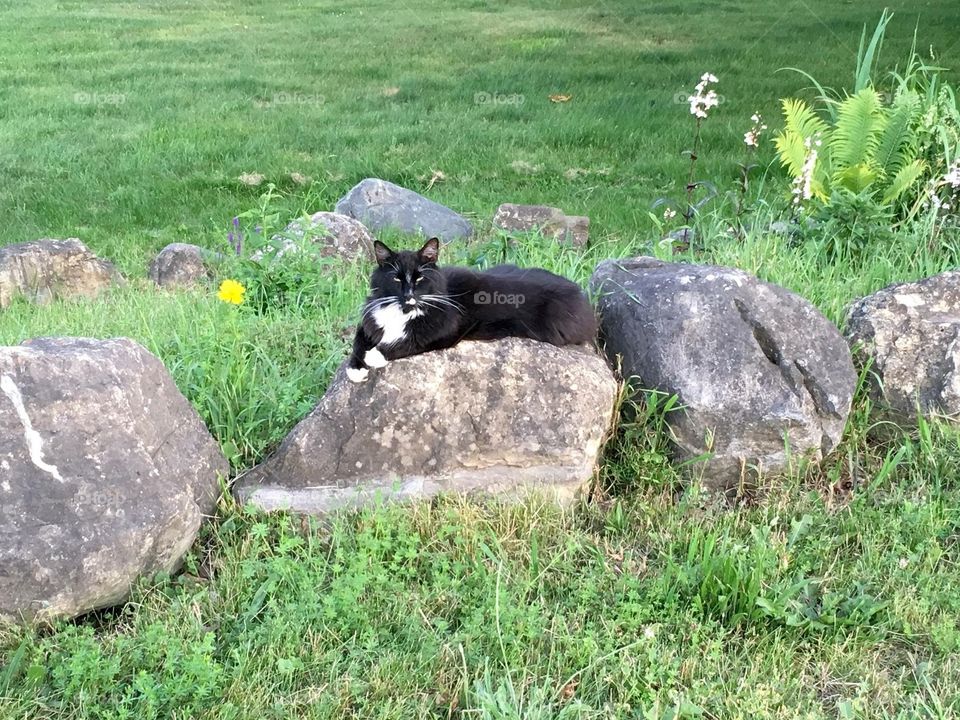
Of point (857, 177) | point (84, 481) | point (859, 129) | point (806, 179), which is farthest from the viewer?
point (859, 129)

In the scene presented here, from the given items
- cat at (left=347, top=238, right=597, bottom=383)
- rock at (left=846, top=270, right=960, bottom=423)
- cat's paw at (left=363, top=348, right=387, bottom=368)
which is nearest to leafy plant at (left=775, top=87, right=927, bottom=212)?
rock at (left=846, top=270, right=960, bottom=423)

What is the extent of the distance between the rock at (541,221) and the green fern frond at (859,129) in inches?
88.1

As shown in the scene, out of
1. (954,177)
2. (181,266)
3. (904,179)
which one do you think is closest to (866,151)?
(904,179)

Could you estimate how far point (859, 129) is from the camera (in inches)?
206

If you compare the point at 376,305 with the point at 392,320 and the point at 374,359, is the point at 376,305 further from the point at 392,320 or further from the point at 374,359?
the point at 374,359

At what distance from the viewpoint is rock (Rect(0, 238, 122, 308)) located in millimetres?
6258

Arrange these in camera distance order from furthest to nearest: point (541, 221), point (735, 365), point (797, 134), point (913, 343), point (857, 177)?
point (541, 221)
point (797, 134)
point (857, 177)
point (913, 343)
point (735, 365)

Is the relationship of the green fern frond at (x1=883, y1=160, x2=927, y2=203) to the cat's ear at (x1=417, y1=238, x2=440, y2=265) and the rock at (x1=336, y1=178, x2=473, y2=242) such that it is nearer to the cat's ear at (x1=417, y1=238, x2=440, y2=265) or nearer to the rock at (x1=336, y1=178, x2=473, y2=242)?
the cat's ear at (x1=417, y1=238, x2=440, y2=265)

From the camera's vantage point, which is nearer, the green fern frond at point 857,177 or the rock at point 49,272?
the green fern frond at point 857,177

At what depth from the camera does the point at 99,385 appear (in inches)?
115

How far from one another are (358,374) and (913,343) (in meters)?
2.48

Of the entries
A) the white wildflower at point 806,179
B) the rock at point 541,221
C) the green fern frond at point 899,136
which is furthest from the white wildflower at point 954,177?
the rock at point 541,221

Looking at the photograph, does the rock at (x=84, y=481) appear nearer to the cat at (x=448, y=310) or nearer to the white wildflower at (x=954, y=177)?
the cat at (x=448, y=310)

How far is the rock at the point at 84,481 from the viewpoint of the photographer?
2.66m
